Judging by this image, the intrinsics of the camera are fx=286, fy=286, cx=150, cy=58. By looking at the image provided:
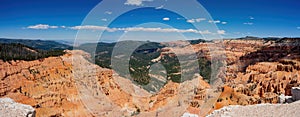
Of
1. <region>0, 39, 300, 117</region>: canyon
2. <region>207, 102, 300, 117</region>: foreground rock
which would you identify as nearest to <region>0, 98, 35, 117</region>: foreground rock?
<region>207, 102, 300, 117</region>: foreground rock

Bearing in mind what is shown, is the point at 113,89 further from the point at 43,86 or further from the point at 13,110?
the point at 13,110

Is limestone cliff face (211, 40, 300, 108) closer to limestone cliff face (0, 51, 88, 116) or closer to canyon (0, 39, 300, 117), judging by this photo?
canyon (0, 39, 300, 117)

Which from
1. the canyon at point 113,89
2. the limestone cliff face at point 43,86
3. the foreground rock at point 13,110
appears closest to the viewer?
the foreground rock at point 13,110

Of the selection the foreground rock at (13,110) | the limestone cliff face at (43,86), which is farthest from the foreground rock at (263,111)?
the limestone cliff face at (43,86)

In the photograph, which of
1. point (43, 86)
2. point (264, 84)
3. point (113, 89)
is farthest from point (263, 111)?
point (113, 89)

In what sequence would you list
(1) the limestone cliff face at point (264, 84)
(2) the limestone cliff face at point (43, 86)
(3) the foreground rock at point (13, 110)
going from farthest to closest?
(2) the limestone cliff face at point (43, 86) → (1) the limestone cliff face at point (264, 84) → (3) the foreground rock at point (13, 110)

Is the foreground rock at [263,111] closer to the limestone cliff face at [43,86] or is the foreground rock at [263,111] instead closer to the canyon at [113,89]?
the canyon at [113,89]

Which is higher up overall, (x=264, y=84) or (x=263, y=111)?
A: (x=263, y=111)
